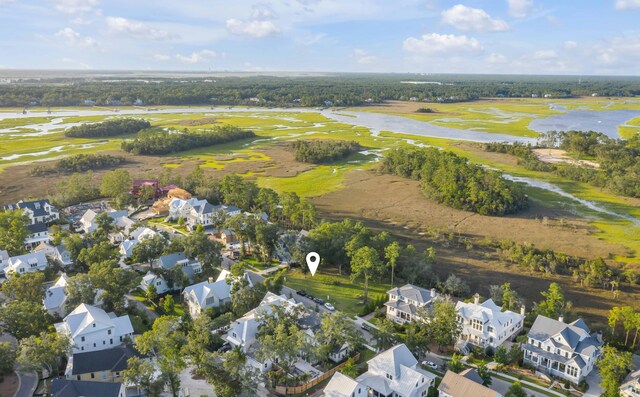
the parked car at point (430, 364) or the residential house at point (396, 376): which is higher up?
the residential house at point (396, 376)

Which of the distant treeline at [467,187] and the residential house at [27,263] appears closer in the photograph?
the residential house at [27,263]

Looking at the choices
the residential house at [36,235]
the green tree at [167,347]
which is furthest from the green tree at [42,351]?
the residential house at [36,235]

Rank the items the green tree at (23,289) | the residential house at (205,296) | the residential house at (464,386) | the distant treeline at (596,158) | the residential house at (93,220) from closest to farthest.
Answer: the residential house at (464,386), the green tree at (23,289), the residential house at (205,296), the residential house at (93,220), the distant treeline at (596,158)

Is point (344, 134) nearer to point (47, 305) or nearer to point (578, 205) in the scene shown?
point (578, 205)

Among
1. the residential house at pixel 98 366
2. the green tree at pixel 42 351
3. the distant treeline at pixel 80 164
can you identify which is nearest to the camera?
the green tree at pixel 42 351

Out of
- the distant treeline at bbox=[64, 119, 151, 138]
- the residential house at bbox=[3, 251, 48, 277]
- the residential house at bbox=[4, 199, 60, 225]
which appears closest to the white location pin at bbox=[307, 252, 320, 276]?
the residential house at bbox=[3, 251, 48, 277]

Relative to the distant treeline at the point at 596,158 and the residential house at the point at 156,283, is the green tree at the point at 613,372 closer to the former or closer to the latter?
the residential house at the point at 156,283

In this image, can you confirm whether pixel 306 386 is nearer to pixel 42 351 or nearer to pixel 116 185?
pixel 42 351

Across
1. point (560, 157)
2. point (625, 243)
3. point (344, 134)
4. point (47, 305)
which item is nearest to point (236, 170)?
point (344, 134)
